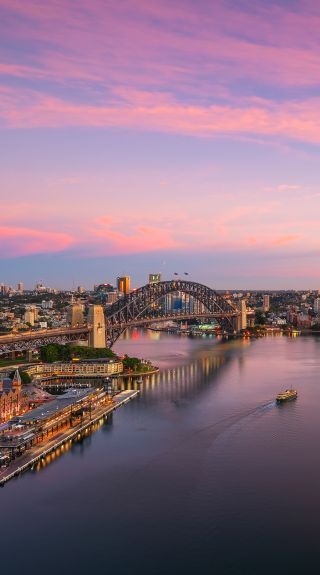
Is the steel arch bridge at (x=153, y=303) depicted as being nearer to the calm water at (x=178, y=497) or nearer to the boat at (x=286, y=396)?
the boat at (x=286, y=396)

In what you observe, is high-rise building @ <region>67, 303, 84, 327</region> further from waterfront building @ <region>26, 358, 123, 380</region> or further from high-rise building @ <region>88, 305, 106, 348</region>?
waterfront building @ <region>26, 358, 123, 380</region>

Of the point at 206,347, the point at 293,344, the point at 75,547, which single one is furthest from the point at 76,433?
the point at 293,344

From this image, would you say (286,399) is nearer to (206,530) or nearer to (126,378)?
(126,378)

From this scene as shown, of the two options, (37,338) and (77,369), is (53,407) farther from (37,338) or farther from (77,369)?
(37,338)

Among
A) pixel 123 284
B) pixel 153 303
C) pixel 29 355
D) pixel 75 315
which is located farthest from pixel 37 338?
pixel 123 284

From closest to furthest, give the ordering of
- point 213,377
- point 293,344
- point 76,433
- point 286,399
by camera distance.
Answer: point 76,433, point 286,399, point 213,377, point 293,344

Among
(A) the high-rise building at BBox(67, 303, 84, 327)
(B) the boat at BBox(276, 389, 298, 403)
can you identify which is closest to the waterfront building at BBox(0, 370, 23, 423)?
(B) the boat at BBox(276, 389, 298, 403)
